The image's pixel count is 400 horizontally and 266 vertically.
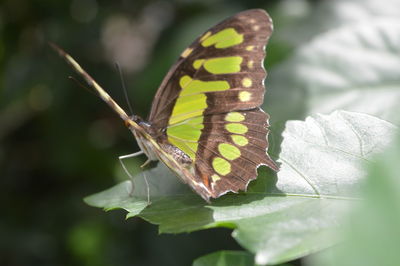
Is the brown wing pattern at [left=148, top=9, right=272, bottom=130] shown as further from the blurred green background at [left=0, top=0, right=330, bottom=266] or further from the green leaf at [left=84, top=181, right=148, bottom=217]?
the blurred green background at [left=0, top=0, right=330, bottom=266]

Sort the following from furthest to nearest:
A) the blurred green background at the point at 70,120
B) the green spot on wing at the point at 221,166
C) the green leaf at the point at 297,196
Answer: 1. the blurred green background at the point at 70,120
2. the green spot on wing at the point at 221,166
3. the green leaf at the point at 297,196

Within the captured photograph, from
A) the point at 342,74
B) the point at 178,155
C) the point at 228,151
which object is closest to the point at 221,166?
the point at 228,151

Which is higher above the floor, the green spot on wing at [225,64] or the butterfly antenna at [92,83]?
the butterfly antenna at [92,83]

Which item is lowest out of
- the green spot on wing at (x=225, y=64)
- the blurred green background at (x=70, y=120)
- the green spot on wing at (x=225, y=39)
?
the blurred green background at (x=70, y=120)

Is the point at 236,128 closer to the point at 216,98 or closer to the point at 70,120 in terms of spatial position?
the point at 216,98

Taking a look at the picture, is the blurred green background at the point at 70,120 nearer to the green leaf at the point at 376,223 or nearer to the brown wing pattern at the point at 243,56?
the brown wing pattern at the point at 243,56

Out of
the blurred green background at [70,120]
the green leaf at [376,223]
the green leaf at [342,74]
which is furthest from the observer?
the blurred green background at [70,120]

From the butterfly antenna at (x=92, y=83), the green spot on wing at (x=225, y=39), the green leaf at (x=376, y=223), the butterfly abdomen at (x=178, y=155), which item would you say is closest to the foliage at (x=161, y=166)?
the green leaf at (x=376, y=223)
